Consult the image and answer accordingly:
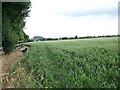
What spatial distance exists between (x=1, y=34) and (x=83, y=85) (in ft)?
43.5

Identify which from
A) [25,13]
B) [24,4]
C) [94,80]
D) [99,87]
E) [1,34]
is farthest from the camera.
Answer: [25,13]

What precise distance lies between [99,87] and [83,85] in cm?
44

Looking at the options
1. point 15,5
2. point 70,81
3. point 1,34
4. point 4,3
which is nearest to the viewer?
point 70,81

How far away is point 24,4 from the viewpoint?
24734mm

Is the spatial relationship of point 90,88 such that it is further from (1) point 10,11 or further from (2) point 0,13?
(1) point 10,11

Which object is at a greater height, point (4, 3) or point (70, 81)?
point (4, 3)

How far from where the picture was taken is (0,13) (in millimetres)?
19359

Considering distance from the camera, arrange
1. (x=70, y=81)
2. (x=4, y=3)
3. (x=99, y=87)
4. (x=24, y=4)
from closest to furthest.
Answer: (x=99, y=87)
(x=70, y=81)
(x=4, y=3)
(x=24, y=4)

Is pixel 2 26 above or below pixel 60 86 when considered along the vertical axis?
above

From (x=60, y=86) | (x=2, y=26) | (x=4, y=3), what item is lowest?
(x=60, y=86)

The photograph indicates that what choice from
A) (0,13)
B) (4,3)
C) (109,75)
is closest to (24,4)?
(4,3)

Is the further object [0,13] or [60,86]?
[0,13]

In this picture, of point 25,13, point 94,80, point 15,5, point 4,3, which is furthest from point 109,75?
point 25,13

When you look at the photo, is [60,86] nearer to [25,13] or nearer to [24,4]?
[24,4]
